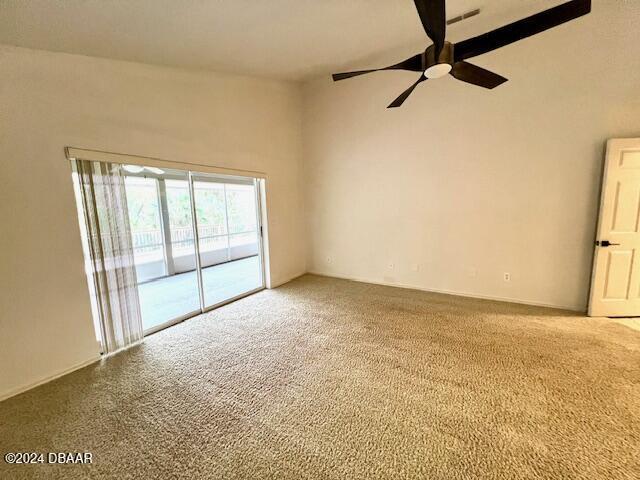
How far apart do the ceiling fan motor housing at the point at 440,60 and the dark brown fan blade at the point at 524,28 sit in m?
0.08

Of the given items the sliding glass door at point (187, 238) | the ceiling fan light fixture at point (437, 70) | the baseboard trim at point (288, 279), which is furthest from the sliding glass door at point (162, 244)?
the ceiling fan light fixture at point (437, 70)

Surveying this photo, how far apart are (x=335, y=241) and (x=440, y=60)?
350 centimetres

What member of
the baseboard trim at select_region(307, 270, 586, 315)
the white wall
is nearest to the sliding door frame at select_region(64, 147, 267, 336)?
the white wall

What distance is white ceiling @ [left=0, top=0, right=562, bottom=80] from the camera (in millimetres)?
1962

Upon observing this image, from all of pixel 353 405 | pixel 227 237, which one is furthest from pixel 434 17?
pixel 227 237

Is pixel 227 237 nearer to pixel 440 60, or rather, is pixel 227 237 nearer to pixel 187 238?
pixel 187 238

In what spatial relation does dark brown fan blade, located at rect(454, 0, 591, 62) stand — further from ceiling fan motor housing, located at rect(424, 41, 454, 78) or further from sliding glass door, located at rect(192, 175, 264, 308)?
sliding glass door, located at rect(192, 175, 264, 308)

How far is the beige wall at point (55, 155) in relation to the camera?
6.84 ft

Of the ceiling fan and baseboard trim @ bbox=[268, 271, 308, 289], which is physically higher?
the ceiling fan

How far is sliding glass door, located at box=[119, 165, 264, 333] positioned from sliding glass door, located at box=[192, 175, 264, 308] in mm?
14

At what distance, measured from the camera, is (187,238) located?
5.14 metres

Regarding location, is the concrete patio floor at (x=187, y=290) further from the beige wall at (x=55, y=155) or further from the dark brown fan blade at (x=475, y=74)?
the dark brown fan blade at (x=475, y=74)

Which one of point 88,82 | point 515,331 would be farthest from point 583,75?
point 88,82

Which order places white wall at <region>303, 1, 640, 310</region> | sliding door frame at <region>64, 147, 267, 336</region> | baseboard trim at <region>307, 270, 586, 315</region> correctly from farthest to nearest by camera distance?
baseboard trim at <region>307, 270, 586, 315</region>
white wall at <region>303, 1, 640, 310</region>
sliding door frame at <region>64, 147, 267, 336</region>
